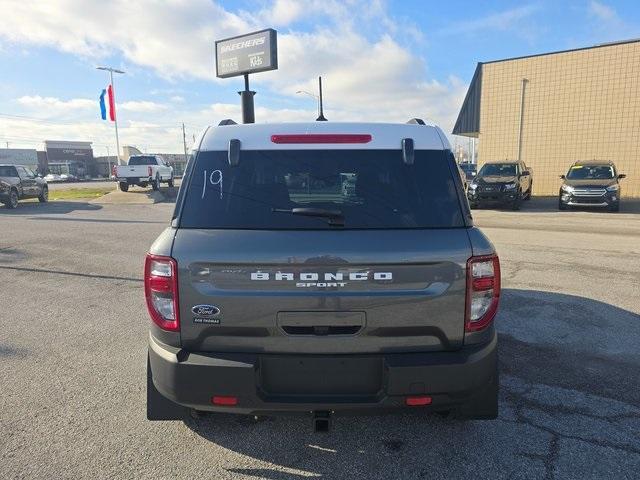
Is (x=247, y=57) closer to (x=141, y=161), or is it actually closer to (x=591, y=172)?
(x=141, y=161)

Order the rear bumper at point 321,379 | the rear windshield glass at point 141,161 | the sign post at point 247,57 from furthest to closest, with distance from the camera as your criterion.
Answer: the rear windshield glass at point 141,161 → the sign post at point 247,57 → the rear bumper at point 321,379

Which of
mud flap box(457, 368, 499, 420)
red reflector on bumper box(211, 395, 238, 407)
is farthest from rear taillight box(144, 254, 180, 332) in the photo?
mud flap box(457, 368, 499, 420)

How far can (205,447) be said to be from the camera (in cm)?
286

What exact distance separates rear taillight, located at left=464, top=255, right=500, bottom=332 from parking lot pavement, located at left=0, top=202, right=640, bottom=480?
0.93 m

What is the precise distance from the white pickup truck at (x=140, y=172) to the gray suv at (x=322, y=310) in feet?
82.4

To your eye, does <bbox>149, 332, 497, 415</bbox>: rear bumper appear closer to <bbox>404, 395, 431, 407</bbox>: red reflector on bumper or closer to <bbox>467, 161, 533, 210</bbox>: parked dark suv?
<bbox>404, 395, 431, 407</bbox>: red reflector on bumper

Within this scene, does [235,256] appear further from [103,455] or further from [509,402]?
[509,402]

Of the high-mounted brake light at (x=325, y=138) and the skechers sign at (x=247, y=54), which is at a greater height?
the skechers sign at (x=247, y=54)

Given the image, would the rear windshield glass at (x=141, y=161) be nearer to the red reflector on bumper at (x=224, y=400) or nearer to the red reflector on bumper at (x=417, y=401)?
the red reflector on bumper at (x=224, y=400)

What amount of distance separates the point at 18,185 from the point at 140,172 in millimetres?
6265

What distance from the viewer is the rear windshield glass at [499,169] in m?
18.5

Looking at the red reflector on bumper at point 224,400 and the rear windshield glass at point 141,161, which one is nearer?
the red reflector on bumper at point 224,400

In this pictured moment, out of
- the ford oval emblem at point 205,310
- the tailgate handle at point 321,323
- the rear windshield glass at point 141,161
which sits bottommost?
the tailgate handle at point 321,323

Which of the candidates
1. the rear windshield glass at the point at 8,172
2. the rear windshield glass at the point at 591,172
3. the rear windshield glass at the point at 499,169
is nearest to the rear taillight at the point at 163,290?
the rear windshield glass at the point at 499,169
